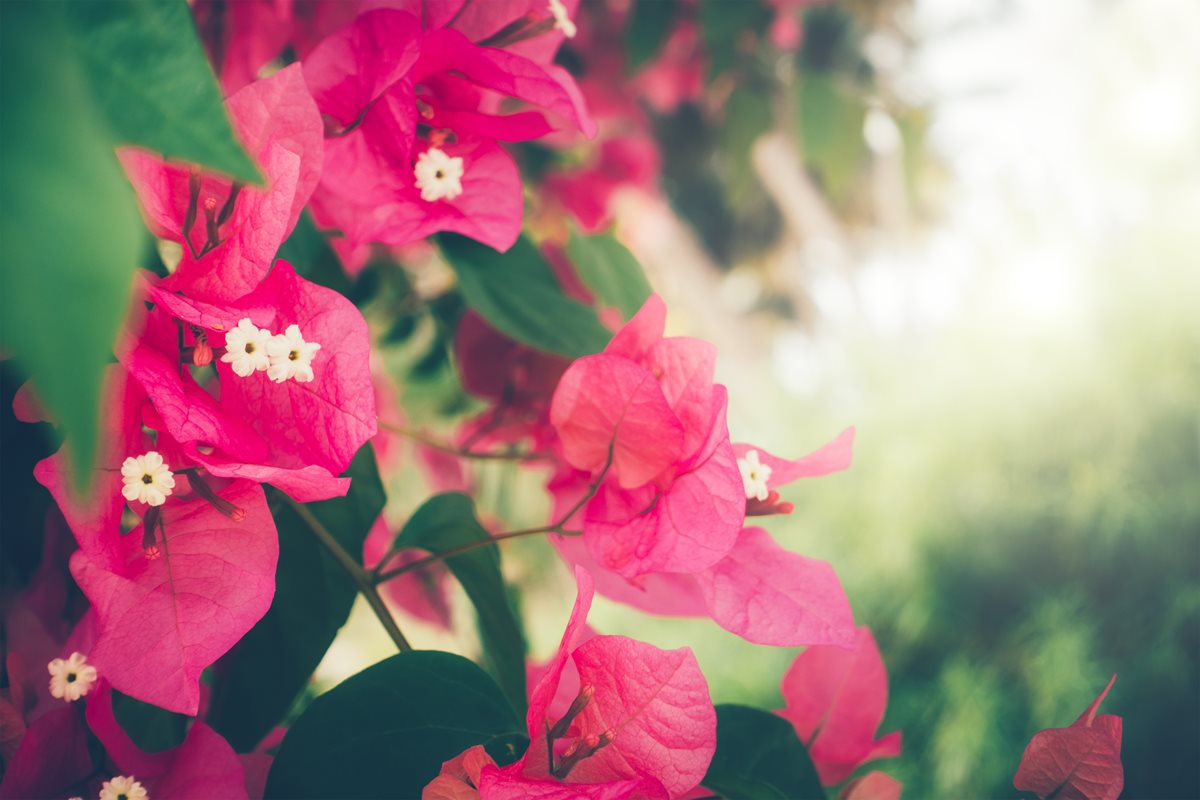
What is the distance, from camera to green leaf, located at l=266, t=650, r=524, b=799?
310 mm

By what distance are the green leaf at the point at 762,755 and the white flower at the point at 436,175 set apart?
0.86 ft

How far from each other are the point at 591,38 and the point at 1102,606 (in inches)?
42.1

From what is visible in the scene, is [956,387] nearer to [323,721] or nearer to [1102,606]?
[1102,606]

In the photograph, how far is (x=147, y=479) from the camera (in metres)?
0.29

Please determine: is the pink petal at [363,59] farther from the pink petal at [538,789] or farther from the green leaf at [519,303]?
the pink petal at [538,789]

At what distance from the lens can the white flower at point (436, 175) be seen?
0.37m

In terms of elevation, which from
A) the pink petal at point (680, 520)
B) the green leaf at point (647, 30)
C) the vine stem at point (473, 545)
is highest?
the green leaf at point (647, 30)

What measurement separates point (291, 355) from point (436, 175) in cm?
12

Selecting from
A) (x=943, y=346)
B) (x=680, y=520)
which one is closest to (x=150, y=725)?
(x=680, y=520)

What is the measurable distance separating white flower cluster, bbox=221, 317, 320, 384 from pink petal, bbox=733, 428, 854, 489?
0.63ft

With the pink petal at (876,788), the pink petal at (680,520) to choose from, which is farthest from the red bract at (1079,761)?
the pink petal at (680,520)

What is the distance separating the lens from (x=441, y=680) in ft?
1.06

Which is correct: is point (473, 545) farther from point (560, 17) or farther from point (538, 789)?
point (560, 17)

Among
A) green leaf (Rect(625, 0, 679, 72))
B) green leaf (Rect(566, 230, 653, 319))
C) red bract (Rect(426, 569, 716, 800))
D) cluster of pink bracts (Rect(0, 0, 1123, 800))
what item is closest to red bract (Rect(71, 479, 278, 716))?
cluster of pink bracts (Rect(0, 0, 1123, 800))
